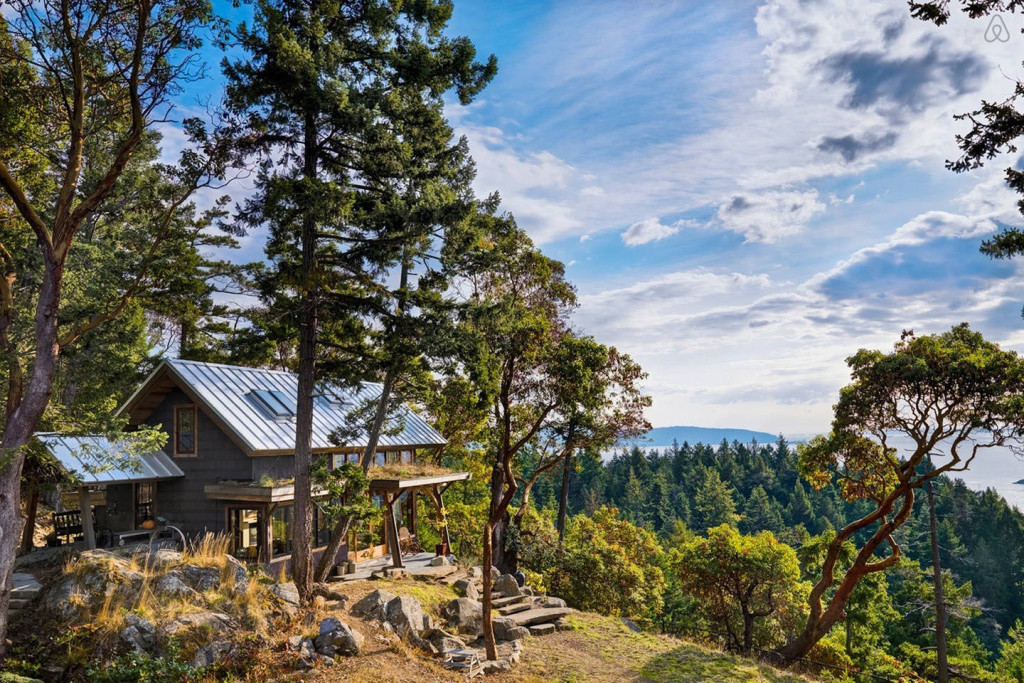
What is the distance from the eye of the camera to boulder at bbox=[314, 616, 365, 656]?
11883 mm

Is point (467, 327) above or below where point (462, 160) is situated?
below

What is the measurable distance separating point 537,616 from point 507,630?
2.25 metres

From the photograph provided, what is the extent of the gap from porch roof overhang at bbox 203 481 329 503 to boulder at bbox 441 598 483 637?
186 inches

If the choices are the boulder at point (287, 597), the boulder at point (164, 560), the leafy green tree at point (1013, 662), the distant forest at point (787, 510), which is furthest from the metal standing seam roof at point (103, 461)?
the leafy green tree at point (1013, 662)

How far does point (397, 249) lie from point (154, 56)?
20.6ft

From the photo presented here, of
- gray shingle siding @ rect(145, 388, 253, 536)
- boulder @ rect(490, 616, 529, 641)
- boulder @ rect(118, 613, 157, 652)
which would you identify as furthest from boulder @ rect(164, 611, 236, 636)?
boulder @ rect(490, 616, 529, 641)

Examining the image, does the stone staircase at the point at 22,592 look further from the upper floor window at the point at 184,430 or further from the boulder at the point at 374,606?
the boulder at the point at 374,606

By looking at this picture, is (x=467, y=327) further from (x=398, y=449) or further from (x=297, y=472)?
(x=398, y=449)

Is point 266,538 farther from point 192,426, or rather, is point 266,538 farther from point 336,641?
point 336,641

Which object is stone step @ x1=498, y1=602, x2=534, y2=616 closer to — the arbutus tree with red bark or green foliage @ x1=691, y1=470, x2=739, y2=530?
the arbutus tree with red bark

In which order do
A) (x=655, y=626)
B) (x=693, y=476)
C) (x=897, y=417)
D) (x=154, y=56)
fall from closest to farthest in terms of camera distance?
(x=154, y=56)
(x=897, y=417)
(x=655, y=626)
(x=693, y=476)

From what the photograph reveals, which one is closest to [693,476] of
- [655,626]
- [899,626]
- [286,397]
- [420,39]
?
[899,626]

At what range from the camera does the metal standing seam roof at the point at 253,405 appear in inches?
692

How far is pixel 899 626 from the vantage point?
4281 centimetres
